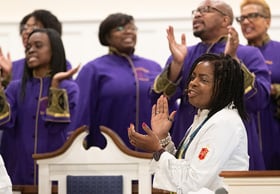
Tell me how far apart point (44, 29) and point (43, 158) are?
121 centimetres

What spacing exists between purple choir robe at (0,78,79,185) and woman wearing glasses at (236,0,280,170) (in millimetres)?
1222

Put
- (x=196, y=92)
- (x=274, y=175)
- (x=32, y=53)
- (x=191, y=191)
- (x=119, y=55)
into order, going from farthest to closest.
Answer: (x=119, y=55) → (x=32, y=53) → (x=196, y=92) → (x=191, y=191) → (x=274, y=175)

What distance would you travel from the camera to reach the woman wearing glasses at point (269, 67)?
5230 millimetres

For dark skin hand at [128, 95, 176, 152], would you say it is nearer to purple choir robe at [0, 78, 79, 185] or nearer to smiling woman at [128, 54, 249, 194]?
smiling woman at [128, 54, 249, 194]

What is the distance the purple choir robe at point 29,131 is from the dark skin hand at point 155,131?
5.36ft

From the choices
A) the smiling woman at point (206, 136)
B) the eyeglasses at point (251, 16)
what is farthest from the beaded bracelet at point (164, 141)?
the eyeglasses at point (251, 16)

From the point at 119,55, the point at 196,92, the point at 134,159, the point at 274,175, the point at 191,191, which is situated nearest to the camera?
the point at 274,175

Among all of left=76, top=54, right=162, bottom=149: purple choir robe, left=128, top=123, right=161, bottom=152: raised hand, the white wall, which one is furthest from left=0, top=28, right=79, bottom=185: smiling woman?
the white wall

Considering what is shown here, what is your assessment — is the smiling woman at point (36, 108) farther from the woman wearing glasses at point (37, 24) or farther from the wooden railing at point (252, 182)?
the wooden railing at point (252, 182)

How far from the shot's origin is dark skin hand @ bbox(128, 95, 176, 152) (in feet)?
11.3

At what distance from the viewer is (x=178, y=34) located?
7.44 m

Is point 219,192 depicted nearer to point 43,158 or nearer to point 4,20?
point 43,158

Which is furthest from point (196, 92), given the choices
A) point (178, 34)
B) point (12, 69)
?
point (178, 34)

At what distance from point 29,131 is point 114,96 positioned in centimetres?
65
